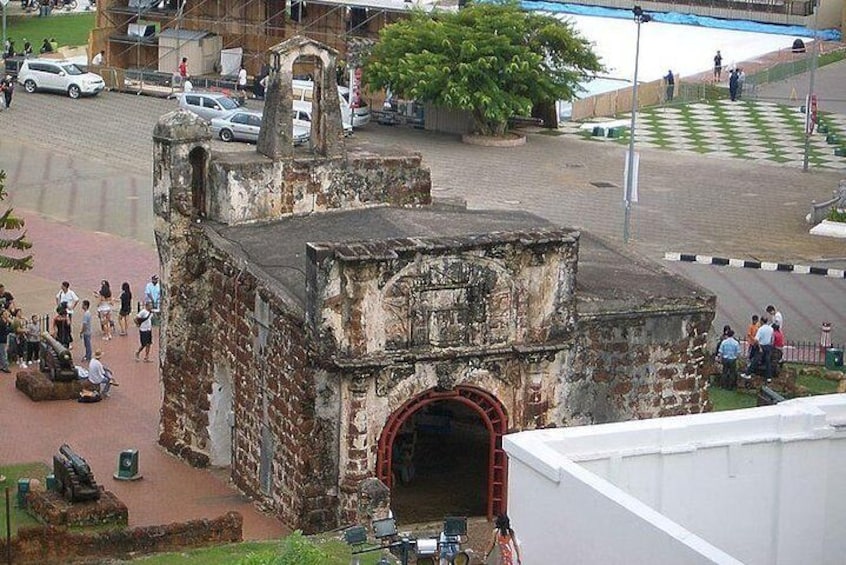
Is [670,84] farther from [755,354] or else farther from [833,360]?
[755,354]

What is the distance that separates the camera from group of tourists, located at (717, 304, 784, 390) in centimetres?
3953

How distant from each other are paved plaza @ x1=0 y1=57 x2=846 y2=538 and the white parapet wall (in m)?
12.1

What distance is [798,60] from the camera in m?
75.8

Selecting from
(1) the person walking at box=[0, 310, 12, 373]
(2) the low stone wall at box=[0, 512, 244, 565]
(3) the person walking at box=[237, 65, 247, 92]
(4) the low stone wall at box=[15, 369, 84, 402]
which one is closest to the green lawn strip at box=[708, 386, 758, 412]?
(4) the low stone wall at box=[15, 369, 84, 402]

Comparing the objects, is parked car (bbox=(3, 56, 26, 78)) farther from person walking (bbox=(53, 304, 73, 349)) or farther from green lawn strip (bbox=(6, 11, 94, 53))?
person walking (bbox=(53, 304, 73, 349))

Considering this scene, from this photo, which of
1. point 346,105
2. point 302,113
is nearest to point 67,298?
point 302,113

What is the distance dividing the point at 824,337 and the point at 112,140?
26.0m

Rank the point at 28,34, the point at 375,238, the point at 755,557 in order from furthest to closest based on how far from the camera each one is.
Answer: the point at 28,34, the point at 375,238, the point at 755,557

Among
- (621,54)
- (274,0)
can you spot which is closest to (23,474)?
(274,0)

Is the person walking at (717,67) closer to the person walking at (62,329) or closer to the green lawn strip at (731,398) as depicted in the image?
the green lawn strip at (731,398)

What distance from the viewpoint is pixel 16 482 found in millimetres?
33562

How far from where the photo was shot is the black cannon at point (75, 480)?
105ft

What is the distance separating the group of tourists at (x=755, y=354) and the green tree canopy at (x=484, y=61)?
2211 centimetres

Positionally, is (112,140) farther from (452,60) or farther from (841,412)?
(841,412)
